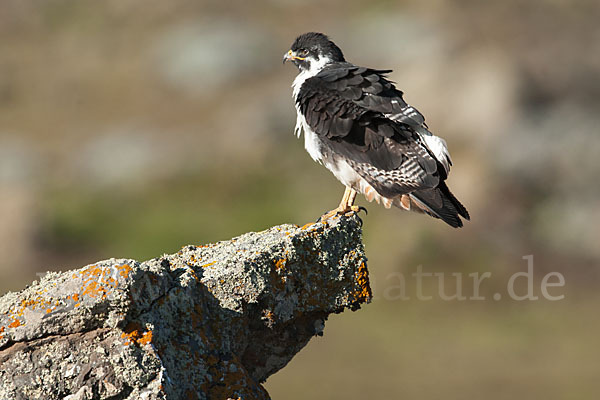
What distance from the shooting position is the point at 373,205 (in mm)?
16531

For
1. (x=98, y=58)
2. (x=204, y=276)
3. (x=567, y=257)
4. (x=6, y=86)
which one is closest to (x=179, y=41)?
(x=98, y=58)

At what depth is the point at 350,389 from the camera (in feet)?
41.0

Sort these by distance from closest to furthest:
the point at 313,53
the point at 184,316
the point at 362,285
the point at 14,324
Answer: the point at 14,324 < the point at 184,316 < the point at 362,285 < the point at 313,53

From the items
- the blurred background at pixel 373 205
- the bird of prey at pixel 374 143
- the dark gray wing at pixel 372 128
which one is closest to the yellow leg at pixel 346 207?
the bird of prey at pixel 374 143

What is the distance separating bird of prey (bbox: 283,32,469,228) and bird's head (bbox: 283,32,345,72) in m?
0.78

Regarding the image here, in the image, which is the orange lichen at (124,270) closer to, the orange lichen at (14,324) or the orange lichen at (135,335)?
the orange lichen at (135,335)

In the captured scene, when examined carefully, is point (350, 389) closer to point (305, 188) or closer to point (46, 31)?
point (305, 188)

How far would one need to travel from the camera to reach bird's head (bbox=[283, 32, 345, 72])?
7.88 m

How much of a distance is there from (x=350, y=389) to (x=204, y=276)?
792cm

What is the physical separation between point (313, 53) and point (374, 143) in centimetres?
165

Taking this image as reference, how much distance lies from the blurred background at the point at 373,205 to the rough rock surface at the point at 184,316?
7.00 m

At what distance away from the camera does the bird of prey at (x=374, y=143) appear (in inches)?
251

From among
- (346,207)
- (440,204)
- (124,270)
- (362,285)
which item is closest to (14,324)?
(124,270)

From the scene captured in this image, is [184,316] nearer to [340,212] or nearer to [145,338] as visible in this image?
[145,338]
